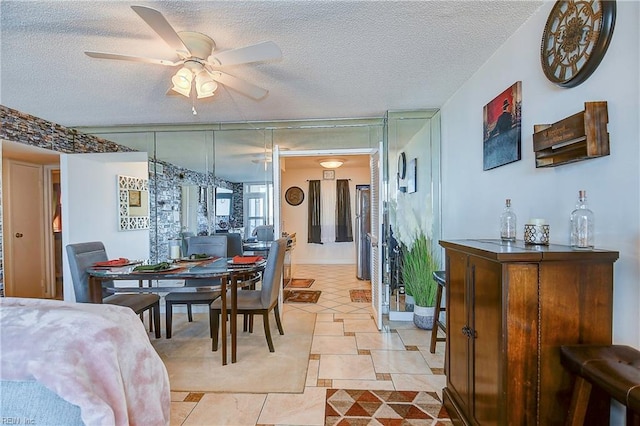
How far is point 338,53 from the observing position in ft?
7.20


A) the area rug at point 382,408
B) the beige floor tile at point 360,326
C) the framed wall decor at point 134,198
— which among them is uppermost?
Result: the framed wall decor at point 134,198

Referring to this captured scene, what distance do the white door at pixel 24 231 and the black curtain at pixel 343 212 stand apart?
207 inches

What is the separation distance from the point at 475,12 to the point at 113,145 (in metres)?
4.48

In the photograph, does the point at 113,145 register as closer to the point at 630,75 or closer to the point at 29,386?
A: the point at 29,386

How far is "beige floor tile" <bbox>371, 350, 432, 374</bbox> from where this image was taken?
235cm

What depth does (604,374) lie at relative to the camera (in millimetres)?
957

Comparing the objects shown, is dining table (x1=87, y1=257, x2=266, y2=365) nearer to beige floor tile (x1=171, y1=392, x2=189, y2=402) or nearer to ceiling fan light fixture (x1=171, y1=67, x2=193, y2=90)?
beige floor tile (x1=171, y1=392, x2=189, y2=402)

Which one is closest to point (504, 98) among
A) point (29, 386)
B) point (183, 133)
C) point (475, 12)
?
point (475, 12)

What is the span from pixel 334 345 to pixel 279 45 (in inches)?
98.7

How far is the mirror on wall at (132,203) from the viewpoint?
175 inches

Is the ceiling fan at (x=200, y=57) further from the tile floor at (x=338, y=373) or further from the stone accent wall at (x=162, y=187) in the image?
the tile floor at (x=338, y=373)

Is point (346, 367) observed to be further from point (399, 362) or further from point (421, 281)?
point (421, 281)

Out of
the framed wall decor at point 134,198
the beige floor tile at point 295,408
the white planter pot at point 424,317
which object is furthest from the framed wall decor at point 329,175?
the beige floor tile at point 295,408

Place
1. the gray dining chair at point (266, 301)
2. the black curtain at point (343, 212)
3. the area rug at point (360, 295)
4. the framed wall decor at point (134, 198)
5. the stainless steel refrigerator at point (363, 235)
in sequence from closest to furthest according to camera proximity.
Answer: the gray dining chair at point (266, 301), the area rug at point (360, 295), the framed wall decor at point (134, 198), the stainless steel refrigerator at point (363, 235), the black curtain at point (343, 212)
